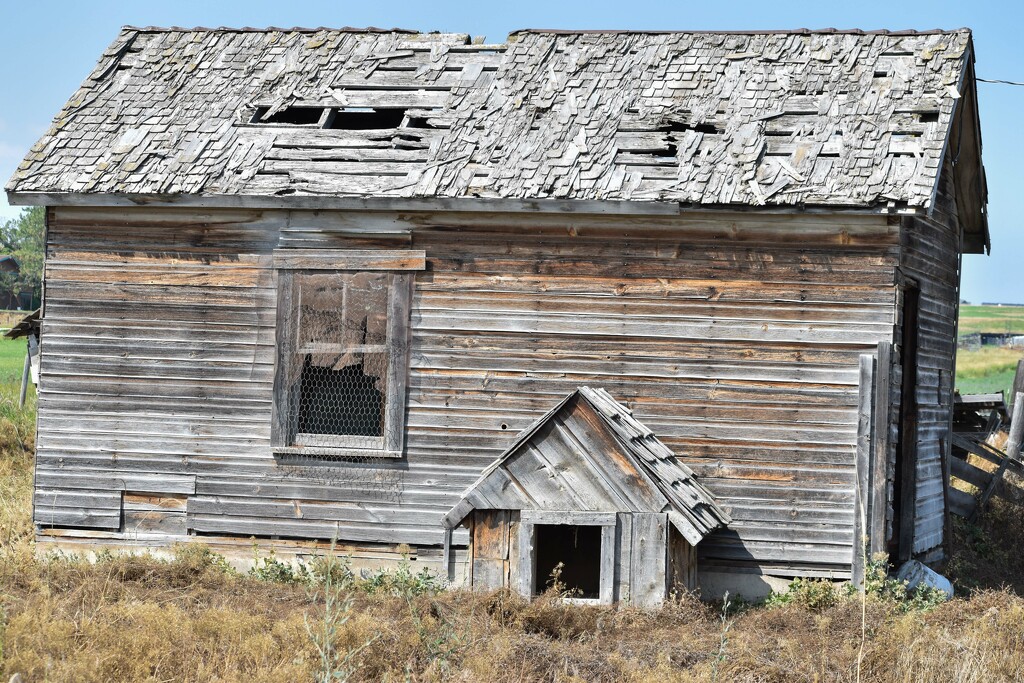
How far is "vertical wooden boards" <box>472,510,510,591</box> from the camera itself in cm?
911

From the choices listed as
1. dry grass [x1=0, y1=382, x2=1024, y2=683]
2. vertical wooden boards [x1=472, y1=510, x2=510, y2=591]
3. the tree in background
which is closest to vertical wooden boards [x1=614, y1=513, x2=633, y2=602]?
dry grass [x1=0, y1=382, x2=1024, y2=683]

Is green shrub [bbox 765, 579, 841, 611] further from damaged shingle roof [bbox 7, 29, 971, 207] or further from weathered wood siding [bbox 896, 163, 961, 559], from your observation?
damaged shingle roof [bbox 7, 29, 971, 207]

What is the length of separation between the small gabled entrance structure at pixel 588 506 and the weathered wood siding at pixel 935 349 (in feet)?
11.1

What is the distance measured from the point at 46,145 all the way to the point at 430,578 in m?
5.75

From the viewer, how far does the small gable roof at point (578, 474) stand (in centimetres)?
902

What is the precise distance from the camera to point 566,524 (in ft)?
29.6

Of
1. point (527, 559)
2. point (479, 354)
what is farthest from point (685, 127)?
point (527, 559)

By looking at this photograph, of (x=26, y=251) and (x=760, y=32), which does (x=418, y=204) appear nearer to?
(x=760, y=32)

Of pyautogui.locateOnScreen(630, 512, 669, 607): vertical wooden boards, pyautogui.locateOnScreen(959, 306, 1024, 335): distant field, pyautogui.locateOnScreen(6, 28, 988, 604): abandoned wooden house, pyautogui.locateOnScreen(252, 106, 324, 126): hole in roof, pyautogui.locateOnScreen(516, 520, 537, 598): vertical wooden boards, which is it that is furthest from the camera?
pyautogui.locateOnScreen(959, 306, 1024, 335): distant field

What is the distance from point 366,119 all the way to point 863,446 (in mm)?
5976

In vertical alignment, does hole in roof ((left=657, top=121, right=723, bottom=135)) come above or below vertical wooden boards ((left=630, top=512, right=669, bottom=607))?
above

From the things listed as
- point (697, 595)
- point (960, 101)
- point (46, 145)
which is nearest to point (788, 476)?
point (697, 595)

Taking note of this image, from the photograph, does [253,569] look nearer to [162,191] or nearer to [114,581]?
[114,581]

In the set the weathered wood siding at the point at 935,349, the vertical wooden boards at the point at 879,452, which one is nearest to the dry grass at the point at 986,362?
the weathered wood siding at the point at 935,349
